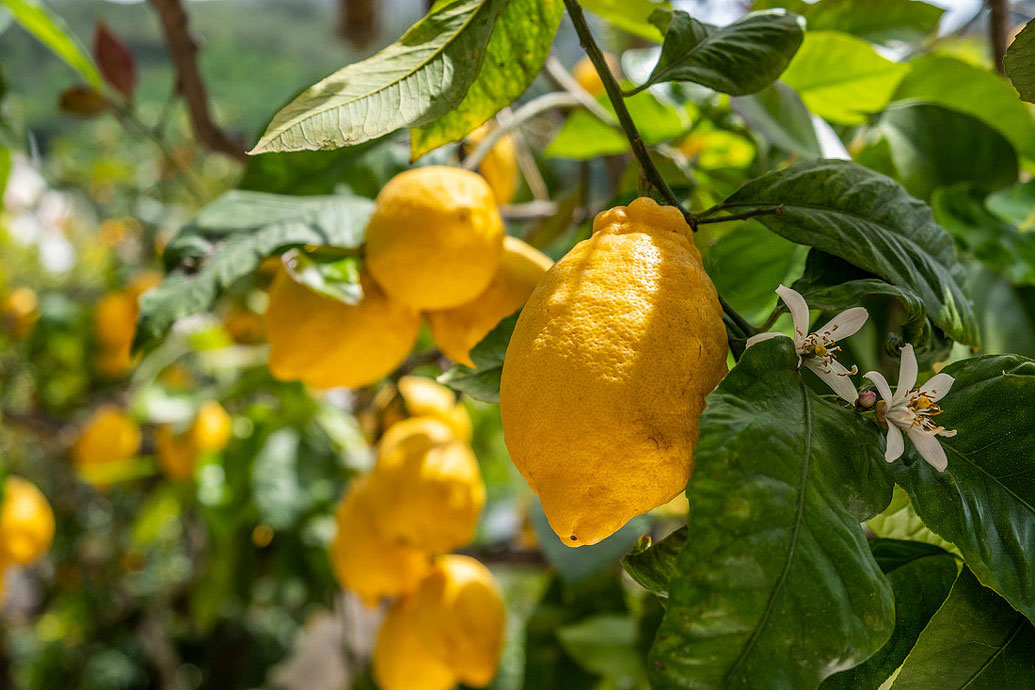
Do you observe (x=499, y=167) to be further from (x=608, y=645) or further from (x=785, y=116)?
(x=608, y=645)

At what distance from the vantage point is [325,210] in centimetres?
48

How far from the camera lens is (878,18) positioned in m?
0.61

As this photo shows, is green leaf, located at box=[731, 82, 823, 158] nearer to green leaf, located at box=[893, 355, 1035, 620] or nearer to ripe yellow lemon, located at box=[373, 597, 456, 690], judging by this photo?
green leaf, located at box=[893, 355, 1035, 620]

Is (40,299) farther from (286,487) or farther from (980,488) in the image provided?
(980,488)

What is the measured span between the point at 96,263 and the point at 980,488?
1983 millimetres

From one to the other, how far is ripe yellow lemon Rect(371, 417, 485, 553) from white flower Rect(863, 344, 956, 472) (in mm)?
410

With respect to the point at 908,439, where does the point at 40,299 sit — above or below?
below

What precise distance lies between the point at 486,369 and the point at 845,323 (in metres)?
0.15

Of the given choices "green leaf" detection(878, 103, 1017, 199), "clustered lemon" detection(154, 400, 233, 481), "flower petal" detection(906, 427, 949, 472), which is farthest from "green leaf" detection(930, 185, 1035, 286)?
"clustered lemon" detection(154, 400, 233, 481)

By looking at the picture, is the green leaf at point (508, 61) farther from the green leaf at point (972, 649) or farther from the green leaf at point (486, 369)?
the green leaf at point (972, 649)

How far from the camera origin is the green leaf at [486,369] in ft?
1.13

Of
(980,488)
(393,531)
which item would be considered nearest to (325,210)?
(393,531)

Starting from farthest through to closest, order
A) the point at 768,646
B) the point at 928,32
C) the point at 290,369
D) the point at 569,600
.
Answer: the point at 569,600 → the point at 928,32 → the point at 290,369 → the point at 768,646

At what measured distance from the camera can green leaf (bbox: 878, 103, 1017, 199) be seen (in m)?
0.51
